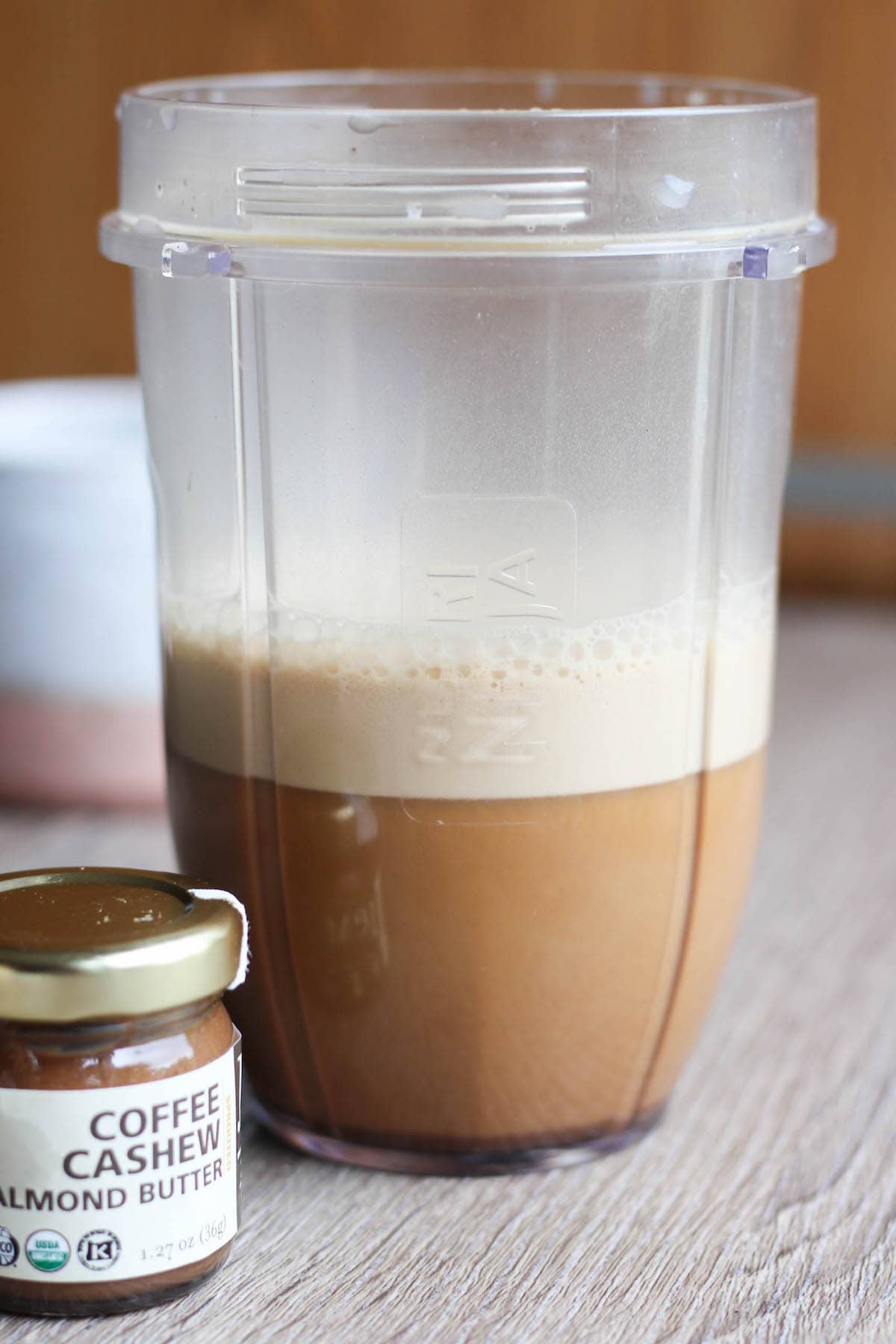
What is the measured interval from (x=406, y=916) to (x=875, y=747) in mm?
441

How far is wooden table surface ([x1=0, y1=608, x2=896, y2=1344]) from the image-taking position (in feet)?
1.26

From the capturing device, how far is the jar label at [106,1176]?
14.0 inches

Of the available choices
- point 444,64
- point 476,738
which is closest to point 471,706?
point 476,738

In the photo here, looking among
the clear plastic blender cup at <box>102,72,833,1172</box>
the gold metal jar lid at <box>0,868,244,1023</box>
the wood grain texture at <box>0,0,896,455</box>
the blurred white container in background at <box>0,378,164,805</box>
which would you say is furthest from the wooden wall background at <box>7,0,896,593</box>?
the gold metal jar lid at <box>0,868,244,1023</box>

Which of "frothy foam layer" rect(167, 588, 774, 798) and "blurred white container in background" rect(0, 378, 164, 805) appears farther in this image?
"blurred white container in background" rect(0, 378, 164, 805)

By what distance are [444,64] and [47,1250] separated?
2.69ft

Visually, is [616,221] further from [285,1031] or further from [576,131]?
[285,1031]

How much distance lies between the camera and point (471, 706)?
16.1 inches

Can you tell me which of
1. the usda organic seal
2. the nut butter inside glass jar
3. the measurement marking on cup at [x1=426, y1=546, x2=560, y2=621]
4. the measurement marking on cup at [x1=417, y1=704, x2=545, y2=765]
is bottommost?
the usda organic seal

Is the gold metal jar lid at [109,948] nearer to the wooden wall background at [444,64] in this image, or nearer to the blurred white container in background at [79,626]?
the blurred white container in background at [79,626]

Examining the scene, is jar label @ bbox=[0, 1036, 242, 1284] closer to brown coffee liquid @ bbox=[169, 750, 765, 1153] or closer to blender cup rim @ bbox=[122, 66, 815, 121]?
brown coffee liquid @ bbox=[169, 750, 765, 1153]

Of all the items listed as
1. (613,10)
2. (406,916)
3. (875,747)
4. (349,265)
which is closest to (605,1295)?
(406,916)

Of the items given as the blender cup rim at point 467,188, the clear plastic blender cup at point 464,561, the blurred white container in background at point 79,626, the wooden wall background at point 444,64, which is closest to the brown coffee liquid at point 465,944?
the clear plastic blender cup at point 464,561

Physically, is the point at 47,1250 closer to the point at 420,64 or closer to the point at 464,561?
the point at 464,561
